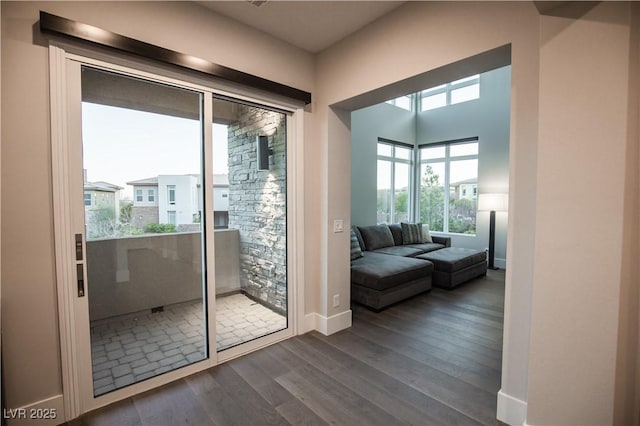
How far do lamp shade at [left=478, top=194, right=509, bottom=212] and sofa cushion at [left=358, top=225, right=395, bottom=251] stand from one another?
6.59 feet

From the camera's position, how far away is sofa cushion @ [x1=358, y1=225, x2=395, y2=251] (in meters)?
5.38

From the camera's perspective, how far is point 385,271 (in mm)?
3738

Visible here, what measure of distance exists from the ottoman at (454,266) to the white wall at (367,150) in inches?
63.4

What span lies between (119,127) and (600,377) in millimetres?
3188

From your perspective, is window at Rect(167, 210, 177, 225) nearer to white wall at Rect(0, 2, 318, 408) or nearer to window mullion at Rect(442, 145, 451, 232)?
white wall at Rect(0, 2, 318, 408)

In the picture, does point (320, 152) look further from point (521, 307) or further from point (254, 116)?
point (521, 307)

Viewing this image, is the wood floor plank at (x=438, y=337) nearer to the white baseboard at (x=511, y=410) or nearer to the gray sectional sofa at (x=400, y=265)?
the gray sectional sofa at (x=400, y=265)

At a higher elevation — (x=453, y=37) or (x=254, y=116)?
(x=453, y=37)

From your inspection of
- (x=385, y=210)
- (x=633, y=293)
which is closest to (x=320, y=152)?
(x=633, y=293)

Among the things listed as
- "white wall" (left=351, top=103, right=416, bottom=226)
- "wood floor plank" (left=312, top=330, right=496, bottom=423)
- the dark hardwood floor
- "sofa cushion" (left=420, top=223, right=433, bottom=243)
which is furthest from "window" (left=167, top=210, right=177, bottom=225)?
"sofa cushion" (left=420, top=223, right=433, bottom=243)

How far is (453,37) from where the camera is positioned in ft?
6.46

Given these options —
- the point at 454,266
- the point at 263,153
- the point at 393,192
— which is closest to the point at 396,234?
the point at 393,192

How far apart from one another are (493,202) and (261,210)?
493cm

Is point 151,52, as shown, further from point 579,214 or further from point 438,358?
point 438,358
